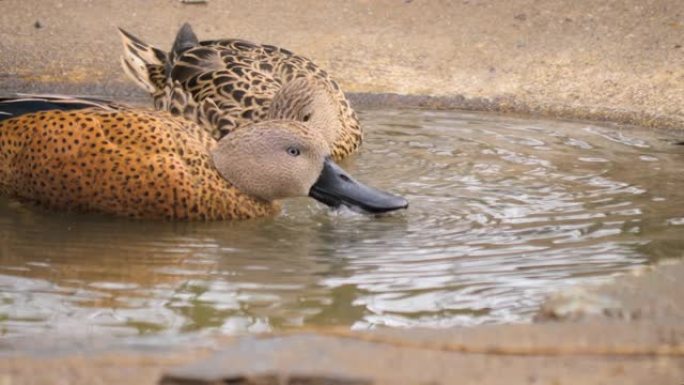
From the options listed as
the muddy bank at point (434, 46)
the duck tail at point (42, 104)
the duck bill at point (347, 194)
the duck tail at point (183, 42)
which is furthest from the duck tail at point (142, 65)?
the duck bill at point (347, 194)

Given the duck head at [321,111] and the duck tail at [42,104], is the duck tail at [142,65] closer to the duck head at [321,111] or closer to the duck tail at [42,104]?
the duck head at [321,111]

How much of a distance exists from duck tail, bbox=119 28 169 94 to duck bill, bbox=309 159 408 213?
6.96 ft

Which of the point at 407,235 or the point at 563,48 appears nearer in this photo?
the point at 407,235

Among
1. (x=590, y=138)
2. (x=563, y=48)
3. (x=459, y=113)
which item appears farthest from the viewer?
(x=563, y=48)

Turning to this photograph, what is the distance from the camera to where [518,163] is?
22.8 feet

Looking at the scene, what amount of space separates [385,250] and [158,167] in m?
1.12

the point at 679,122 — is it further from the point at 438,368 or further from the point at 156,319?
the point at 438,368

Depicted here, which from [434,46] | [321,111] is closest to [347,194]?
[321,111]

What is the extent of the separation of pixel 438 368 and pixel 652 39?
18.3 feet

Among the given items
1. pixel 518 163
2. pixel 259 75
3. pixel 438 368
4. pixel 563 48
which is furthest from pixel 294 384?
pixel 563 48

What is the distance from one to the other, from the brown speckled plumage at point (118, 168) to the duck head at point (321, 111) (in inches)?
36.6

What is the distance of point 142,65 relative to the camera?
8.05 meters

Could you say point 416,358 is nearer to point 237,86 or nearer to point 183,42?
point 237,86

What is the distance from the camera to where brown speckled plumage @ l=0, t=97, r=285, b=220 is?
596 cm
